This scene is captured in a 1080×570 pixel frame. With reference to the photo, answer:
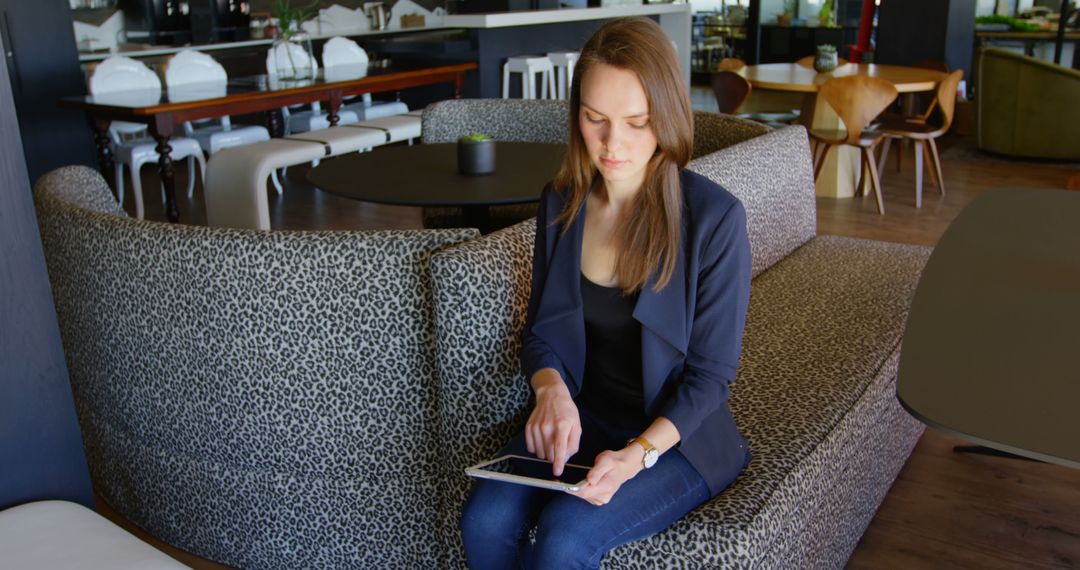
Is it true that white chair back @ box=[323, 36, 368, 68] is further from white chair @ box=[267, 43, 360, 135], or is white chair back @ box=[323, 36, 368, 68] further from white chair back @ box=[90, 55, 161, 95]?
white chair back @ box=[90, 55, 161, 95]

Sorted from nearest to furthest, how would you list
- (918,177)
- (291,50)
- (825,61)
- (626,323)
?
(626,323), (918,177), (825,61), (291,50)

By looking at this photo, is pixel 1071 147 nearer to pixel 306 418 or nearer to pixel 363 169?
pixel 363 169

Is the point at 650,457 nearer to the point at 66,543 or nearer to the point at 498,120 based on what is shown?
the point at 66,543

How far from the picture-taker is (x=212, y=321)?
6.41 feet

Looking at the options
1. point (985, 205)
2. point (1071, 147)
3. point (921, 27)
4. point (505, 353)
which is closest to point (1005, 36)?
point (921, 27)

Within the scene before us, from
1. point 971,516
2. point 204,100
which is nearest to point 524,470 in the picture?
point 971,516

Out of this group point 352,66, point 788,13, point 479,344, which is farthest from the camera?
point 788,13

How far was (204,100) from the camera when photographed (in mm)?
4906

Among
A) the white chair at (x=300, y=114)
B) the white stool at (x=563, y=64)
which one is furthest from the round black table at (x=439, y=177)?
the white stool at (x=563, y=64)

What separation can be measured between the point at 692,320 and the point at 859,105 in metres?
4.13

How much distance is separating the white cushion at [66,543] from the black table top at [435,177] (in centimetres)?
136

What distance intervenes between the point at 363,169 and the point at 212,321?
1.35 m

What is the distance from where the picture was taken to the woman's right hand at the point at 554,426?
1.50 metres

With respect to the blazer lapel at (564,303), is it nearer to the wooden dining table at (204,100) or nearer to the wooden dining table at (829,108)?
the wooden dining table at (204,100)
